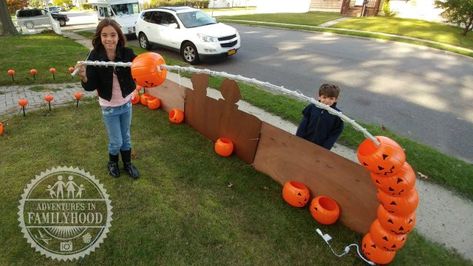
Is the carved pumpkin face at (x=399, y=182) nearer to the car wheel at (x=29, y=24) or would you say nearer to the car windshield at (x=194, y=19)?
the car windshield at (x=194, y=19)

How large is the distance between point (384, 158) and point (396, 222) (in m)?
0.71

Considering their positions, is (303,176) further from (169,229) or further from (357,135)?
(357,135)

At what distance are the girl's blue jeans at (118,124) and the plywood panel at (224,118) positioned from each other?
1513 millimetres

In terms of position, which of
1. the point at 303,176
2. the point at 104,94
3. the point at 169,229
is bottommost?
the point at 169,229

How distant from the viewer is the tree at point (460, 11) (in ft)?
58.5

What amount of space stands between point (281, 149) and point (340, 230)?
1211 mm

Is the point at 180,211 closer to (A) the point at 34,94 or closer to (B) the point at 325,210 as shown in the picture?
(B) the point at 325,210

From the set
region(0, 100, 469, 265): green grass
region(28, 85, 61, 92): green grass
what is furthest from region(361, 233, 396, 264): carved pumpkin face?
region(28, 85, 61, 92): green grass

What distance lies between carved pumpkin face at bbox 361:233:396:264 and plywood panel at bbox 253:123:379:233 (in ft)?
0.93

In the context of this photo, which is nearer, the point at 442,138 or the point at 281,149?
the point at 281,149

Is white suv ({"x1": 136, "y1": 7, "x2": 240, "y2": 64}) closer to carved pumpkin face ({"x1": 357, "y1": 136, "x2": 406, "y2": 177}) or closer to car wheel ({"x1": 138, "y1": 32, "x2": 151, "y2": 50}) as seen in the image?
car wheel ({"x1": 138, "y1": 32, "x2": 151, "y2": 50})

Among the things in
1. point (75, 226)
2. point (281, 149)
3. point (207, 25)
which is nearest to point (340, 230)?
point (281, 149)

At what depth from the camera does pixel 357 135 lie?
556cm

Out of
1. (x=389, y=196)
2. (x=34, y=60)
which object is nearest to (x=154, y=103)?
(x=389, y=196)
